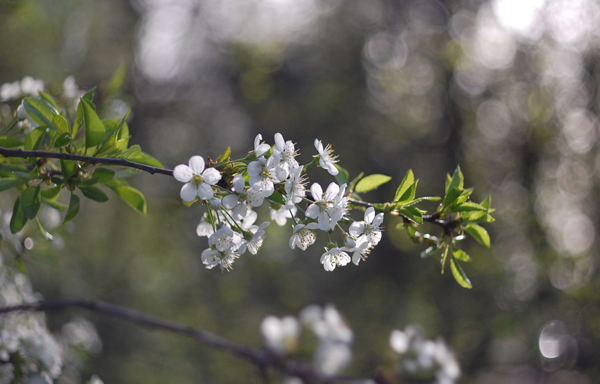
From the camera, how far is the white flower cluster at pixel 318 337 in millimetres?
2243

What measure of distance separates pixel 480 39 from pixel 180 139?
3.83 metres

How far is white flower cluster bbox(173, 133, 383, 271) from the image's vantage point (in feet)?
3.25

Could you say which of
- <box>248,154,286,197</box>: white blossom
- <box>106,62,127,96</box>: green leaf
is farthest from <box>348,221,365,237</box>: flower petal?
<box>106,62,127,96</box>: green leaf

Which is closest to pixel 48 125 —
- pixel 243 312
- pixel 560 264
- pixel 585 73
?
pixel 560 264

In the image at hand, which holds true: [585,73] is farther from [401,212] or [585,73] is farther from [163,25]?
[163,25]

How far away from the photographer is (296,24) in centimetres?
659

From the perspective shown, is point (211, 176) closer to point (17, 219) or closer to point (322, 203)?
point (322, 203)

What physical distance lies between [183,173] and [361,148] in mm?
4918

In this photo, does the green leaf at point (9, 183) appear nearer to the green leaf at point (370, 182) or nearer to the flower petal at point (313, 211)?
the flower petal at point (313, 211)

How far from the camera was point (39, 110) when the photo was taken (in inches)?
46.2

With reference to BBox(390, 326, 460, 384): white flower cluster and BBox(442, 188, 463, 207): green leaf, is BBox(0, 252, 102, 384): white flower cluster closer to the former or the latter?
BBox(442, 188, 463, 207): green leaf

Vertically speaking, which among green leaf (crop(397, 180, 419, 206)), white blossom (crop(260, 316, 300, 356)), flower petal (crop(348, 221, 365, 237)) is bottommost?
flower petal (crop(348, 221, 365, 237))

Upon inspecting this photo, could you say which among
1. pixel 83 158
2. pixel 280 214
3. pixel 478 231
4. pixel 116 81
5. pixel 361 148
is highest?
pixel 361 148

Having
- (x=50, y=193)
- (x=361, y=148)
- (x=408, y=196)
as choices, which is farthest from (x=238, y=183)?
(x=361, y=148)
